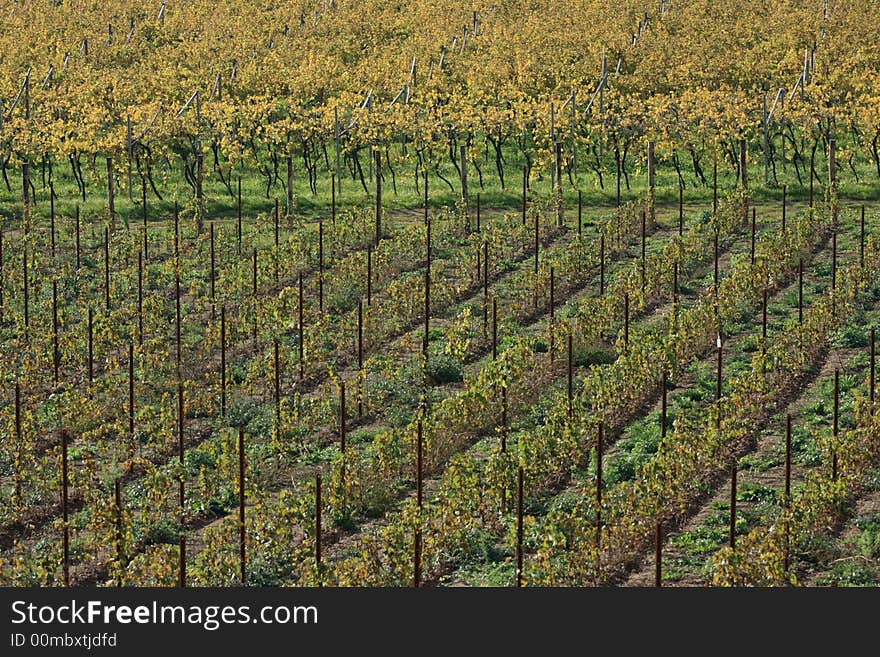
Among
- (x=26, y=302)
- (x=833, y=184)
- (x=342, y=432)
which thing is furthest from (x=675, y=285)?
(x=26, y=302)

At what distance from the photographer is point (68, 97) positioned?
4006cm

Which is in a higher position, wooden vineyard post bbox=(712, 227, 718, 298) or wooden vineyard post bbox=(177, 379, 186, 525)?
wooden vineyard post bbox=(712, 227, 718, 298)

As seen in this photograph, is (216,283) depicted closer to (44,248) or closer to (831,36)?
(44,248)

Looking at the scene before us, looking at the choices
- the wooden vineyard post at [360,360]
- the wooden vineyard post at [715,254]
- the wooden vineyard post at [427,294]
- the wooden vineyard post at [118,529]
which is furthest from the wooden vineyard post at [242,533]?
the wooden vineyard post at [715,254]

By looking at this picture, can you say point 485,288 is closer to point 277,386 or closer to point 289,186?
point 277,386

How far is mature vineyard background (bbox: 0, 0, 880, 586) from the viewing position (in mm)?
17281

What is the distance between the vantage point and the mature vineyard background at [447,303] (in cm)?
1728

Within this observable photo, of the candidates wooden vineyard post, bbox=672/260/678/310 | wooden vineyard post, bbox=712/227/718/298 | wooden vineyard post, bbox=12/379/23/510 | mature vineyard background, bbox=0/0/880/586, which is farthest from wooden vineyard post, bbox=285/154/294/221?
wooden vineyard post, bbox=12/379/23/510

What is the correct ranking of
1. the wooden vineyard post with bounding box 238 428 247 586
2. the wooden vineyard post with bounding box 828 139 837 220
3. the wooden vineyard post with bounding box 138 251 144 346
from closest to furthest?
the wooden vineyard post with bounding box 238 428 247 586, the wooden vineyard post with bounding box 138 251 144 346, the wooden vineyard post with bounding box 828 139 837 220

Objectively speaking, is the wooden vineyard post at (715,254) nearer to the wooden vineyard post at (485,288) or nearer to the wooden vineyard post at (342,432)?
the wooden vineyard post at (485,288)

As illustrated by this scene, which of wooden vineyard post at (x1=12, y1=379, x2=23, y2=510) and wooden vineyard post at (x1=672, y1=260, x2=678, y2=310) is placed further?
wooden vineyard post at (x1=672, y1=260, x2=678, y2=310)

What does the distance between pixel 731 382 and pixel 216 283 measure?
10.3 m

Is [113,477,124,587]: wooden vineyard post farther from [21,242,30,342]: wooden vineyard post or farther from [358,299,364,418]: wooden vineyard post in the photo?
[21,242,30,342]: wooden vineyard post

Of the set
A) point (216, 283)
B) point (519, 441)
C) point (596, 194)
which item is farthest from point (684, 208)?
point (519, 441)
